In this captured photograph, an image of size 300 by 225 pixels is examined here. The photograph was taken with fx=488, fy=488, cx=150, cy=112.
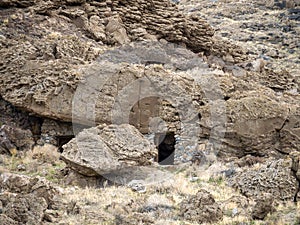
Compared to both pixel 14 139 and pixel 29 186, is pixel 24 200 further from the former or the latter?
pixel 14 139

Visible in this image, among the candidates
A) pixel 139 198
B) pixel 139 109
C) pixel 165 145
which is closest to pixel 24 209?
pixel 139 198

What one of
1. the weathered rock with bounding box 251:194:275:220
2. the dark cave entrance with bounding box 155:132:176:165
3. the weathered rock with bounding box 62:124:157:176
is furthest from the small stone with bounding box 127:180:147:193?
the dark cave entrance with bounding box 155:132:176:165

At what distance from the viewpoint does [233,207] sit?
11.2 meters

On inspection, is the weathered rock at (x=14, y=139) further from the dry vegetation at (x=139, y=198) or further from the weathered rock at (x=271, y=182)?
the weathered rock at (x=271, y=182)

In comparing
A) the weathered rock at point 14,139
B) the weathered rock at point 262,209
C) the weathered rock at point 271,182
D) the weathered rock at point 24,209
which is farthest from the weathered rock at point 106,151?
the weathered rock at point 262,209

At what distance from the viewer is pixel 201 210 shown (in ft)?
33.9

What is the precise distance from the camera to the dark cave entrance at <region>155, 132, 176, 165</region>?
18.2 meters

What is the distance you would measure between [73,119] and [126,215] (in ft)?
24.3

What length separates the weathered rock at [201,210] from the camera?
10.2 metres

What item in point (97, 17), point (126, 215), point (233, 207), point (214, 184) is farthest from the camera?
point (97, 17)

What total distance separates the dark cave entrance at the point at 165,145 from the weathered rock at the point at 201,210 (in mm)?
7321

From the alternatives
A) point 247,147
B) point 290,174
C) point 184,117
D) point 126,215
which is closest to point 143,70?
point 184,117

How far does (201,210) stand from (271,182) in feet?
10.1

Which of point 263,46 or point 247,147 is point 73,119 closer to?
point 247,147
